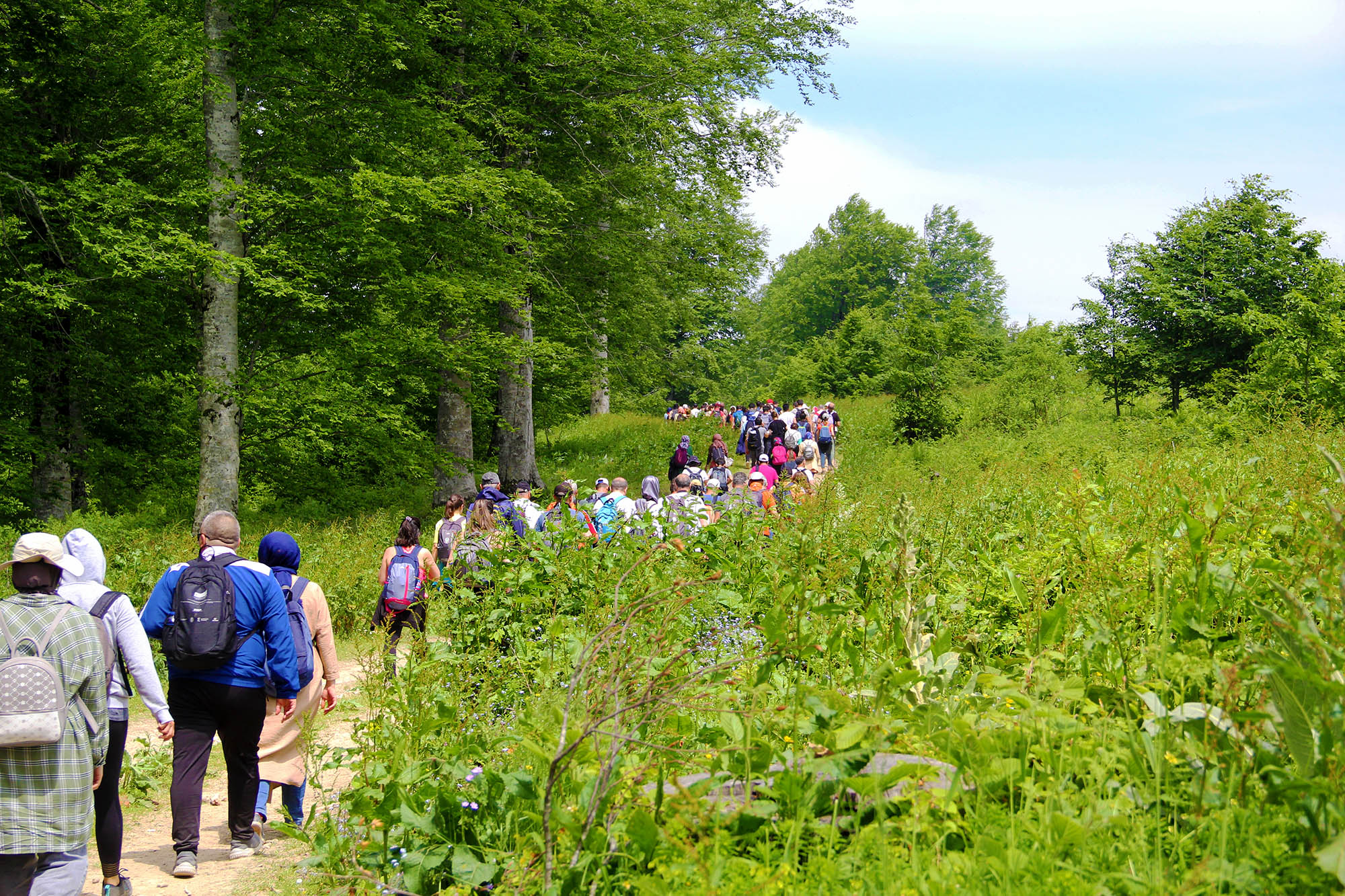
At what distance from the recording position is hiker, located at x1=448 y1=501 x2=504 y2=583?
259 inches

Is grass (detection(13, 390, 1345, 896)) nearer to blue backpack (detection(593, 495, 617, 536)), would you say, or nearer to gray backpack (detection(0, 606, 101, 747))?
gray backpack (detection(0, 606, 101, 747))

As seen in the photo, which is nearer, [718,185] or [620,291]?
[718,185]

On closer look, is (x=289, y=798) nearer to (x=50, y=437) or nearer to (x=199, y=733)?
(x=199, y=733)

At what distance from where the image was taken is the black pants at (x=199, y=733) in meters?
4.77

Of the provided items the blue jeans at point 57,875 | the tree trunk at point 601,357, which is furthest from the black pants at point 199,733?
the tree trunk at point 601,357

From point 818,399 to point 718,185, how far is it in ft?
88.7

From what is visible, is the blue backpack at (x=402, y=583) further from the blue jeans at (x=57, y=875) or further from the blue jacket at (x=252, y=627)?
the blue jeans at (x=57, y=875)

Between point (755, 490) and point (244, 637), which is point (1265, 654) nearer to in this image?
point (244, 637)

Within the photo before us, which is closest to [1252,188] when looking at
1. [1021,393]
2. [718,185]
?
[1021,393]

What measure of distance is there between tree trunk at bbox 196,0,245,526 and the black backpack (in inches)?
293

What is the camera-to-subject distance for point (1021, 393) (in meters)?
25.7

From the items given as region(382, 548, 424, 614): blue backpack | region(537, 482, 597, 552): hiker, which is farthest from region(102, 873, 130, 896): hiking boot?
region(537, 482, 597, 552): hiker

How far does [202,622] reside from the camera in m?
4.66

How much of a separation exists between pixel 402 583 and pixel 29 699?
12.0 ft
